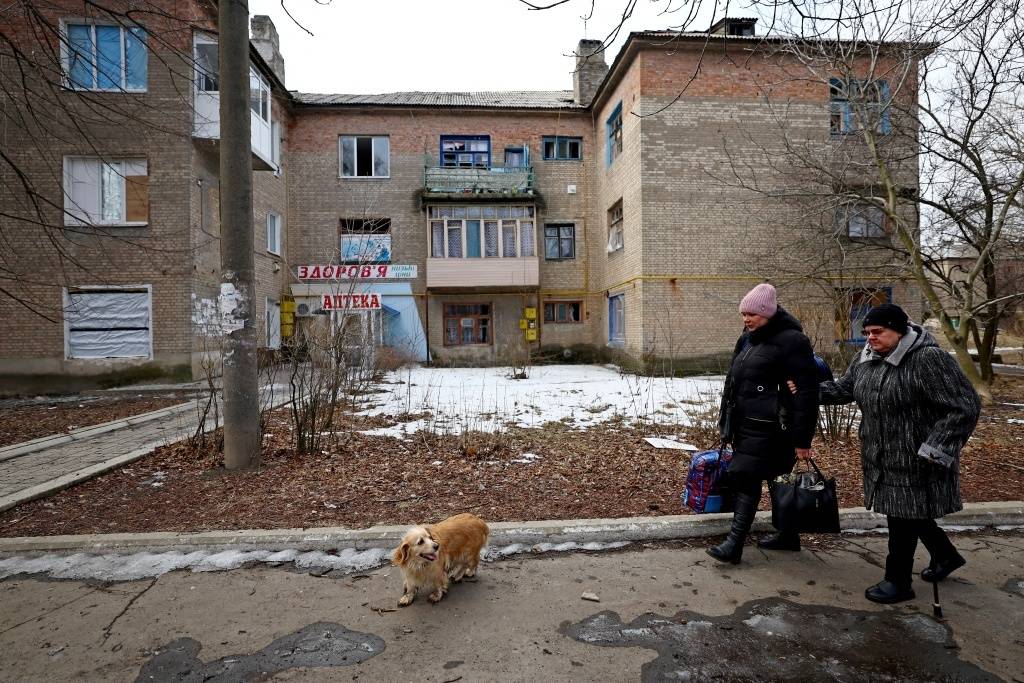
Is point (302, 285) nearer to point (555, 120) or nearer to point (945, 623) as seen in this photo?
point (555, 120)

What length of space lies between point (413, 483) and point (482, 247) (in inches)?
691

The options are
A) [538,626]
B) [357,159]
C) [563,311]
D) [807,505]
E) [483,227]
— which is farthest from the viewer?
[563,311]

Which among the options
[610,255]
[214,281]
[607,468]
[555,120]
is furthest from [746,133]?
[214,281]

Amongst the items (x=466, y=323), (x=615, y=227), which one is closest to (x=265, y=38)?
(x=466, y=323)

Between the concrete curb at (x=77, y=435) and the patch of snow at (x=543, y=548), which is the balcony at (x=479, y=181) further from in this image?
the patch of snow at (x=543, y=548)

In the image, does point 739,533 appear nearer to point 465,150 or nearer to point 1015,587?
point 1015,587

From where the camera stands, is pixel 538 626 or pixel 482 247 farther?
pixel 482 247

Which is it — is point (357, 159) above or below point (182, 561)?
above

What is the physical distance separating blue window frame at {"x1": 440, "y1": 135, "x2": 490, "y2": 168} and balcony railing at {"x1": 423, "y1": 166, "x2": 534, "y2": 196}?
751mm

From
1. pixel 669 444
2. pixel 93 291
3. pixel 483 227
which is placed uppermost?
pixel 483 227

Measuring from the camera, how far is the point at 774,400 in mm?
3486

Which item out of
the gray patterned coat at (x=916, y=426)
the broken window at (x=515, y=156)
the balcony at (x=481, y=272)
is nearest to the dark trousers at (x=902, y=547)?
the gray patterned coat at (x=916, y=426)

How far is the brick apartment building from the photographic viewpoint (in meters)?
14.3

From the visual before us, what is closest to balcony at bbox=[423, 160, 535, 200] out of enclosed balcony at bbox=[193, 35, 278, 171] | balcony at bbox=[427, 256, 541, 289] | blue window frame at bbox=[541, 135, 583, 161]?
blue window frame at bbox=[541, 135, 583, 161]
